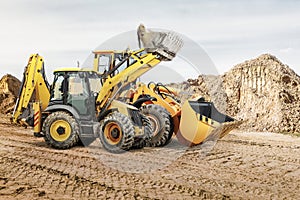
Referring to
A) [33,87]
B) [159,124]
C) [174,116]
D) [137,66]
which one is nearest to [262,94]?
[174,116]

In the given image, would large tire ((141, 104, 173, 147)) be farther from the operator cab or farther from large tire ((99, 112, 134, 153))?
the operator cab

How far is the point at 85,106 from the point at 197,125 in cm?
251

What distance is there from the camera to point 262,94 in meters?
18.8

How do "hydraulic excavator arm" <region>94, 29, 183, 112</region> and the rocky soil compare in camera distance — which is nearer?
the rocky soil

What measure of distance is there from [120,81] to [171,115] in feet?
4.90

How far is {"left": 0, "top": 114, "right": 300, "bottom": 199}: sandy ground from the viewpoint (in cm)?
502

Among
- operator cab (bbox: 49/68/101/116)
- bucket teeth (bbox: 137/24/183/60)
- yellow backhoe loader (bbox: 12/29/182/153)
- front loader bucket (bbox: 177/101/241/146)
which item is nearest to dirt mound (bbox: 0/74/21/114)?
yellow backhoe loader (bbox: 12/29/182/153)

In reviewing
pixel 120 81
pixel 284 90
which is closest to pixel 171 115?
pixel 120 81

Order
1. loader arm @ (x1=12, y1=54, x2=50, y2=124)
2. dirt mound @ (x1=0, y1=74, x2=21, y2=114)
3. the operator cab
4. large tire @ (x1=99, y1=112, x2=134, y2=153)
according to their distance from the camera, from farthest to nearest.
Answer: dirt mound @ (x1=0, y1=74, x2=21, y2=114), loader arm @ (x1=12, y1=54, x2=50, y2=124), the operator cab, large tire @ (x1=99, y1=112, x2=134, y2=153)

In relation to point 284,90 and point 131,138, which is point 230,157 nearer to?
point 131,138

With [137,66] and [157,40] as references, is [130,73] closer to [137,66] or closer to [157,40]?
[137,66]

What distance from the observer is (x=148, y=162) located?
7.04 m

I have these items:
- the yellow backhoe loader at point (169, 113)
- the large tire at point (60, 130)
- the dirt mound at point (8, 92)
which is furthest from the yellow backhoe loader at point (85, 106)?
the dirt mound at point (8, 92)

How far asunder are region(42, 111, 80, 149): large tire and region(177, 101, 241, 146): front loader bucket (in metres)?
2.43
